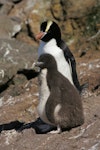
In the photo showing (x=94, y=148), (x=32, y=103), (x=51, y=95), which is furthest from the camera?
(x=32, y=103)

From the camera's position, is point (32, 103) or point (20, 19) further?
point (20, 19)

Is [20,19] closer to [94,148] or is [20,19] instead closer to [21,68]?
[21,68]

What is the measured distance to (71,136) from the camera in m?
6.32

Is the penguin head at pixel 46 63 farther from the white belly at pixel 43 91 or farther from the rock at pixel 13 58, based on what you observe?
the rock at pixel 13 58

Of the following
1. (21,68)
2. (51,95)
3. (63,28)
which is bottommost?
(63,28)

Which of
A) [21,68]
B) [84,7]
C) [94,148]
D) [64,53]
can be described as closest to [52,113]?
[94,148]

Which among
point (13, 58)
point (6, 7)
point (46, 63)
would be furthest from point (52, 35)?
point (6, 7)

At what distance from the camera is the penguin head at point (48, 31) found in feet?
25.6

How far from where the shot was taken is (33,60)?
10914 millimetres

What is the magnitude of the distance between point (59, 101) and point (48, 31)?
1858 mm

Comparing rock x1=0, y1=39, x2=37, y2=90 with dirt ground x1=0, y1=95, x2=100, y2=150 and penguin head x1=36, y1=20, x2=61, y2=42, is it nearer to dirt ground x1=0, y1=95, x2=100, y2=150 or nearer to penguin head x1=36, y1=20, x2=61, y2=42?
penguin head x1=36, y1=20, x2=61, y2=42

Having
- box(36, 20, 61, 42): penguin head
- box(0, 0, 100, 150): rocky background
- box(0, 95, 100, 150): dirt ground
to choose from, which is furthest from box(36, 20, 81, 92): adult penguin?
box(0, 95, 100, 150): dirt ground

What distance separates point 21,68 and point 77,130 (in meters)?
4.44

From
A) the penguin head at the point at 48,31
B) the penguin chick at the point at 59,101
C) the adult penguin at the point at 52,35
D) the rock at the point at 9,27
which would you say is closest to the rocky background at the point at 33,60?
the rock at the point at 9,27
